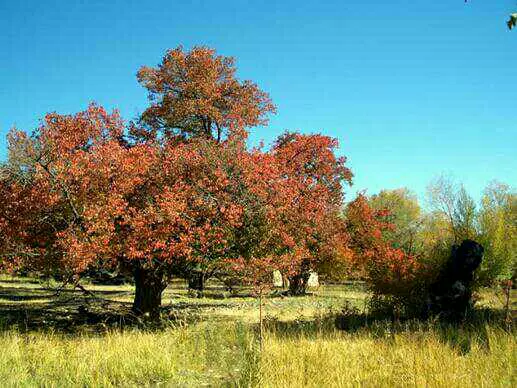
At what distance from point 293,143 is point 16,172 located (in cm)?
2084

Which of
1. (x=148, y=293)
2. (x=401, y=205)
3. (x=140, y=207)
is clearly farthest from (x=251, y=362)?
(x=401, y=205)

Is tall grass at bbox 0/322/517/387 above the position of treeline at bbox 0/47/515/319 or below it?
below

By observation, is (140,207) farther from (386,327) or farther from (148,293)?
(386,327)

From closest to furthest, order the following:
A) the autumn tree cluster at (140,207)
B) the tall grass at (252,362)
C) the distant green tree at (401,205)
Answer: the tall grass at (252,362), the autumn tree cluster at (140,207), the distant green tree at (401,205)

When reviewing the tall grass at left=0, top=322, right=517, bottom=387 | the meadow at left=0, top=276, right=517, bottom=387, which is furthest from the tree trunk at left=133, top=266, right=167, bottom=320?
the tall grass at left=0, top=322, right=517, bottom=387

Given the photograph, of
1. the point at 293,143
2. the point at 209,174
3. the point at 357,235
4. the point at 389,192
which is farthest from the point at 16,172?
the point at 389,192

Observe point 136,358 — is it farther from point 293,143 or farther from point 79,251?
point 293,143

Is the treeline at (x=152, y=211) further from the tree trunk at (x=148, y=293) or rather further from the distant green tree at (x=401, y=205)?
the distant green tree at (x=401, y=205)

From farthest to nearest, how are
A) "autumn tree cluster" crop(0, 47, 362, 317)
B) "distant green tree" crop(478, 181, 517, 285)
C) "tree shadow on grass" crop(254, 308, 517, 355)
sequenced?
1. "distant green tree" crop(478, 181, 517, 285)
2. "autumn tree cluster" crop(0, 47, 362, 317)
3. "tree shadow on grass" crop(254, 308, 517, 355)

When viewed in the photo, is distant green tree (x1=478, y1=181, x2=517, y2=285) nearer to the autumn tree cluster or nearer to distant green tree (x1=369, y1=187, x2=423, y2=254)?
the autumn tree cluster

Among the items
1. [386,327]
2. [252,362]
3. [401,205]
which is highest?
[401,205]

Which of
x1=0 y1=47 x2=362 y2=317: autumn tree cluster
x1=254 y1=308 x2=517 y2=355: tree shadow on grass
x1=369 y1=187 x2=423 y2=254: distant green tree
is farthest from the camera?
x1=369 y1=187 x2=423 y2=254: distant green tree

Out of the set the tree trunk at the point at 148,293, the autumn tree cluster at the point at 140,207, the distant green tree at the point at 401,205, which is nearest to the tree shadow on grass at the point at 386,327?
the autumn tree cluster at the point at 140,207

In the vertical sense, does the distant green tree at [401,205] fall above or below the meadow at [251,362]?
above
